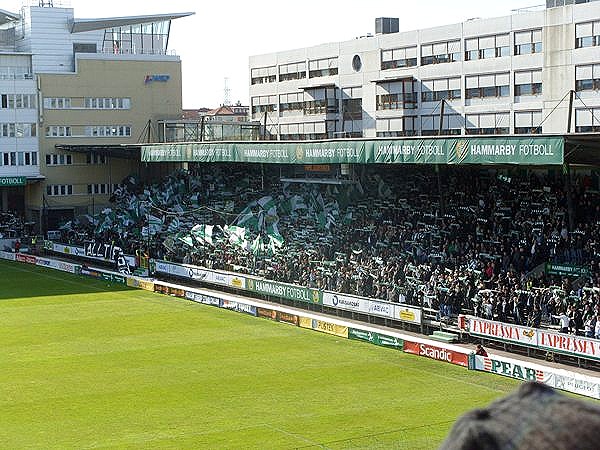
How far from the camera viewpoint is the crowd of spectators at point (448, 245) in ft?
116

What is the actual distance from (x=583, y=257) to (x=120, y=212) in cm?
4152

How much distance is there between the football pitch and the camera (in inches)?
940

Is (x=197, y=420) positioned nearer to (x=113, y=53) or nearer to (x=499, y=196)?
(x=499, y=196)

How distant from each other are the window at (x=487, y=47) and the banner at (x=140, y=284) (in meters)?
20.7

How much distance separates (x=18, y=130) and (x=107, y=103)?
7.05 m

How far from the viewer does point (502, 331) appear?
1286 inches

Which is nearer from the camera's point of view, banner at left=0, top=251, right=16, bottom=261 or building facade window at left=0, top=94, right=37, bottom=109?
banner at left=0, top=251, right=16, bottom=261

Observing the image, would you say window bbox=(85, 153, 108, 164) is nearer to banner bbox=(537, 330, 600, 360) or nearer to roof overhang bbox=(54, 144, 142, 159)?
roof overhang bbox=(54, 144, 142, 159)

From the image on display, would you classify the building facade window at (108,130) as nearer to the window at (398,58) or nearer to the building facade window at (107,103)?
the building facade window at (107,103)

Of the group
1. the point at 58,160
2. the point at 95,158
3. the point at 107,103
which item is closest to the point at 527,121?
the point at 107,103

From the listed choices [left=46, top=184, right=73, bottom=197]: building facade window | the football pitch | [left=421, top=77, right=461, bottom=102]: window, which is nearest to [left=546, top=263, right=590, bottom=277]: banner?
the football pitch

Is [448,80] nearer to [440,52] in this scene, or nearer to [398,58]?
[440,52]

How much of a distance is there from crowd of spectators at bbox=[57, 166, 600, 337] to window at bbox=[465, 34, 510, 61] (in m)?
6.89

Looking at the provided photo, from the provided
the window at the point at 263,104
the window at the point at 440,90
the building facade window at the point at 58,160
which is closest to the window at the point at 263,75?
the window at the point at 263,104
